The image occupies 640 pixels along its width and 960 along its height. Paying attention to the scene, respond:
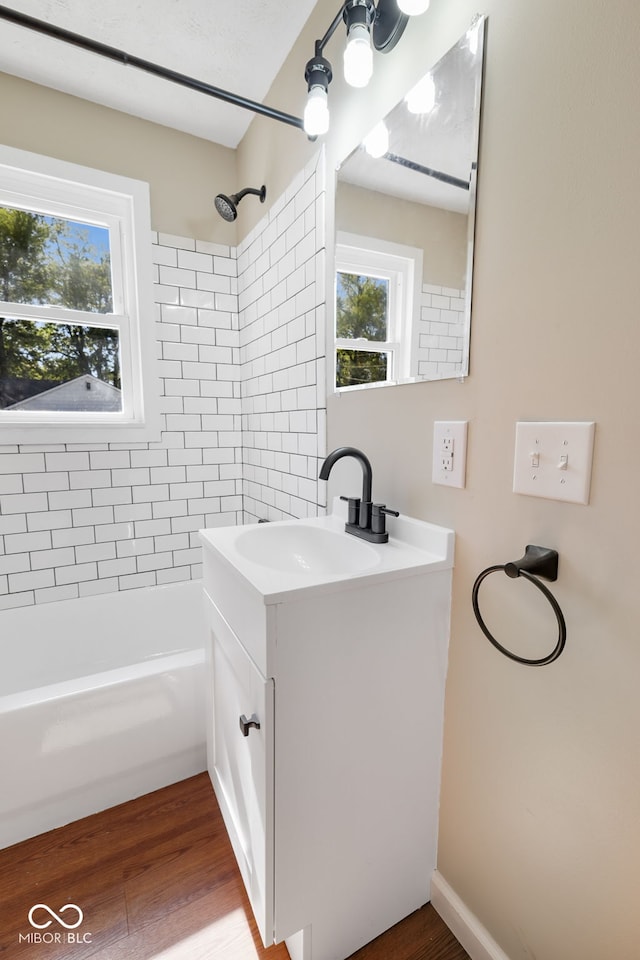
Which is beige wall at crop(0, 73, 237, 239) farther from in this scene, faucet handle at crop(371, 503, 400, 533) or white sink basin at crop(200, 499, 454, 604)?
faucet handle at crop(371, 503, 400, 533)

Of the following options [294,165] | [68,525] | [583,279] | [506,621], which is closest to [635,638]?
[506,621]

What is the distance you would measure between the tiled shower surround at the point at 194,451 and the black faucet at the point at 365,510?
0.37 meters

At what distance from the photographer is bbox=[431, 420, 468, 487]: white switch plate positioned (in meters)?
0.95

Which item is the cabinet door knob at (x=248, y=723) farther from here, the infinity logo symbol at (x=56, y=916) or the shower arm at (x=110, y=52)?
the shower arm at (x=110, y=52)

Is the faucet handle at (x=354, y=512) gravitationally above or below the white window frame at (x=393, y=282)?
below

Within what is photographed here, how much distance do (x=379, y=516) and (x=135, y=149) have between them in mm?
2067

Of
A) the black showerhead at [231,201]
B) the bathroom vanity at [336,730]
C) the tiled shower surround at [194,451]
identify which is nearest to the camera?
the bathroom vanity at [336,730]

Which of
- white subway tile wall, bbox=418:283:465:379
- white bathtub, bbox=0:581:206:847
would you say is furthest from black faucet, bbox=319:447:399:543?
white bathtub, bbox=0:581:206:847

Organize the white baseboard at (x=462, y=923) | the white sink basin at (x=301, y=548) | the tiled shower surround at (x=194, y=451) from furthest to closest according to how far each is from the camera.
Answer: the tiled shower surround at (x=194, y=451), the white sink basin at (x=301, y=548), the white baseboard at (x=462, y=923)

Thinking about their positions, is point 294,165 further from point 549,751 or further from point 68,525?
point 549,751

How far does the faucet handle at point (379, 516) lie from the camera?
1.14 meters

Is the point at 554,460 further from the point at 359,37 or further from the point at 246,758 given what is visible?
the point at 359,37

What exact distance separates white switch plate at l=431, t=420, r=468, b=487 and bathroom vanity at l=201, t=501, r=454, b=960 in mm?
135

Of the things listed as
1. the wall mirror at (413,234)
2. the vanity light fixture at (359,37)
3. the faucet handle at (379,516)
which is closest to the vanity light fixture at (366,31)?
the vanity light fixture at (359,37)
